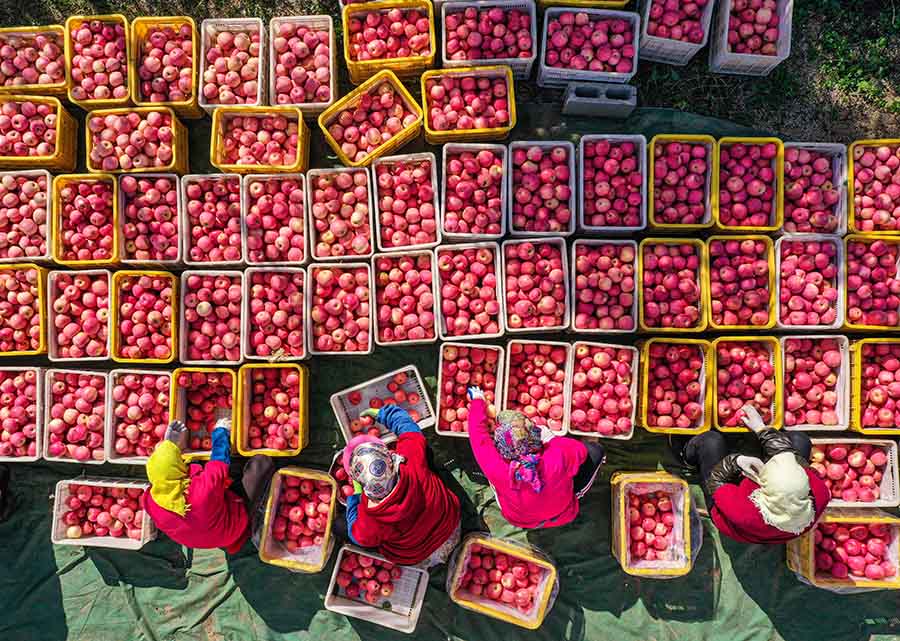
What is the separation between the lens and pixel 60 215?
14.5 ft

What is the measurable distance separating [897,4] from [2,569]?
8.49m

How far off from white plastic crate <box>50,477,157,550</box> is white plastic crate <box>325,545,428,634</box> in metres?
1.44

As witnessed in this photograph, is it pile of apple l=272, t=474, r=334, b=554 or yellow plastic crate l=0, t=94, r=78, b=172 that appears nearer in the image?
pile of apple l=272, t=474, r=334, b=554

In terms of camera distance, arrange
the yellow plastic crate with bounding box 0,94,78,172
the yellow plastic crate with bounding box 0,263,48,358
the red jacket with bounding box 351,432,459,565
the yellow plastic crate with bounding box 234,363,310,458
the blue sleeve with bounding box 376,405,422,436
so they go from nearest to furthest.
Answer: the red jacket with bounding box 351,432,459,565 → the blue sleeve with bounding box 376,405,422,436 → the yellow plastic crate with bounding box 234,363,310,458 → the yellow plastic crate with bounding box 0,263,48,358 → the yellow plastic crate with bounding box 0,94,78,172

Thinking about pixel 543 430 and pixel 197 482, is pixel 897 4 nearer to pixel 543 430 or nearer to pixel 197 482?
pixel 543 430

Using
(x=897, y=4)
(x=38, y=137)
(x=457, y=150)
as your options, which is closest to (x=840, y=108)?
(x=897, y=4)

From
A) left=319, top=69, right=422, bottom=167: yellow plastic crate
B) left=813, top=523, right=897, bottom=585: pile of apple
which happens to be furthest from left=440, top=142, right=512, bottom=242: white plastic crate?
left=813, top=523, right=897, bottom=585: pile of apple

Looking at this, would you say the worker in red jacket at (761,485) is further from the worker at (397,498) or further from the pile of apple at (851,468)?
the worker at (397,498)

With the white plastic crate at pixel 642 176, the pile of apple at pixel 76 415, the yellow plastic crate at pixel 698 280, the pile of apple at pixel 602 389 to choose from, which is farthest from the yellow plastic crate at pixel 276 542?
the white plastic crate at pixel 642 176

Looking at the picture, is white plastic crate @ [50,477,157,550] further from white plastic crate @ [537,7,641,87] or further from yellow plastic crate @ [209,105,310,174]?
white plastic crate @ [537,7,641,87]

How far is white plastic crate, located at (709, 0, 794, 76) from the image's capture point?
14.6ft

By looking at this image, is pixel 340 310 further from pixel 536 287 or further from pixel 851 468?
pixel 851 468

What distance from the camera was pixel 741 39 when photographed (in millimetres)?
4559

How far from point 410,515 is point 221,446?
149cm
